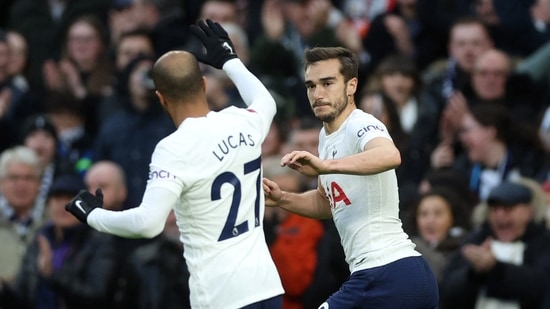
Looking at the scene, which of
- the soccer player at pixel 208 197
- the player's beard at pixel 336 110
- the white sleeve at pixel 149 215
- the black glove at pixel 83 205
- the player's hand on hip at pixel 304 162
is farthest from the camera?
the player's beard at pixel 336 110

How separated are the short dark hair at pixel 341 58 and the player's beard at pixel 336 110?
13cm

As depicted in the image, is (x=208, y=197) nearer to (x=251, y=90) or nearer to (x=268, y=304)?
(x=268, y=304)

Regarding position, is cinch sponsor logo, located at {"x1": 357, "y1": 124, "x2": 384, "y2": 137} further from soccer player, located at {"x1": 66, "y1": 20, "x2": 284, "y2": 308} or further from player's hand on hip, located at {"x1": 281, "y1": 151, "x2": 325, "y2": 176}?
soccer player, located at {"x1": 66, "y1": 20, "x2": 284, "y2": 308}

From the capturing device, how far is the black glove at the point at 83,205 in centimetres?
833

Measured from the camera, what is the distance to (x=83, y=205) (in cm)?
836

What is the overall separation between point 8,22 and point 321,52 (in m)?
10.3

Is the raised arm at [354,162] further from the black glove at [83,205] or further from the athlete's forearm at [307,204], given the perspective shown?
the black glove at [83,205]

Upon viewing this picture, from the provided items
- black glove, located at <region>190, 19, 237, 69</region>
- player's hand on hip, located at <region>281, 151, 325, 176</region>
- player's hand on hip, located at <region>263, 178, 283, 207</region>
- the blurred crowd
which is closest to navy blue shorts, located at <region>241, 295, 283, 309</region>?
player's hand on hip, located at <region>263, 178, 283, 207</region>

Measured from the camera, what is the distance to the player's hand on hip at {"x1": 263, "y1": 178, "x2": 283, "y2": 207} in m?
8.95

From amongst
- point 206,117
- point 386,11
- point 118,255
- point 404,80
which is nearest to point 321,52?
point 206,117

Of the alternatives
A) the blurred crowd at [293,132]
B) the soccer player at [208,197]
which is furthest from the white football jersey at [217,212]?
the blurred crowd at [293,132]

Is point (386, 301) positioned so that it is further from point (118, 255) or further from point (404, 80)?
point (404, 80)

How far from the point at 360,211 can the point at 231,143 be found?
894 millimetres

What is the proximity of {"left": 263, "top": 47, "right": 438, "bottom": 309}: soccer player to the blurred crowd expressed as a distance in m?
2.51
